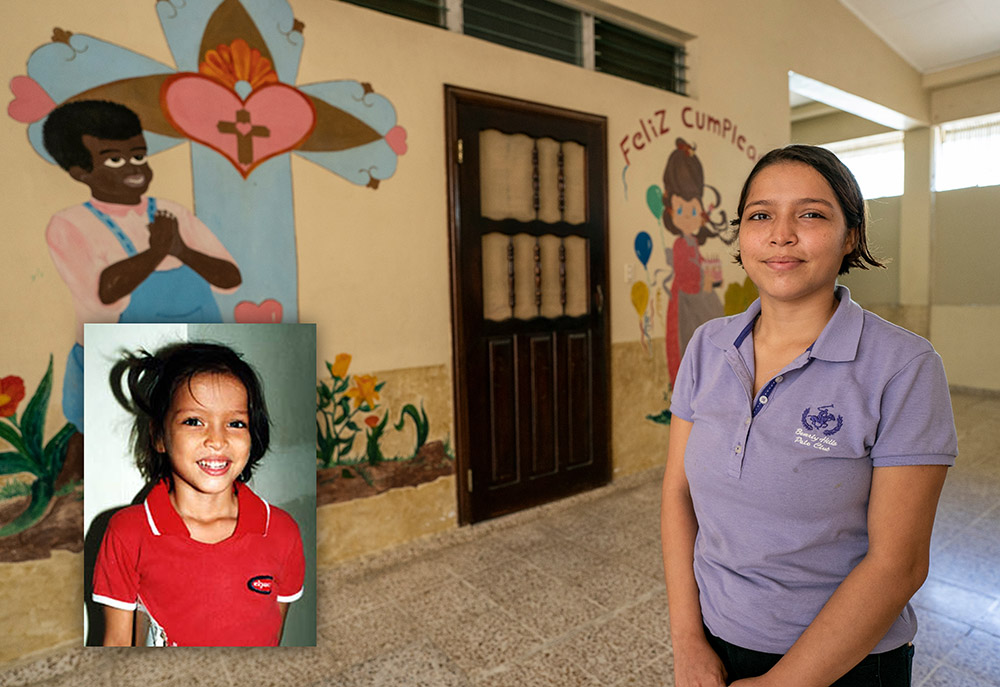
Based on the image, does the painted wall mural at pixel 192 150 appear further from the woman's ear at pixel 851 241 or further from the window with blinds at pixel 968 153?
the window with blinds at pixel 968 153

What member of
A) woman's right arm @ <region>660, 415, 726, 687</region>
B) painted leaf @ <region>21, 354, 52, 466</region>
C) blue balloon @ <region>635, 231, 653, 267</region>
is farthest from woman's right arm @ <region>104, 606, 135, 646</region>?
blue balloon @ <region>635, 231, 653, 267</region>

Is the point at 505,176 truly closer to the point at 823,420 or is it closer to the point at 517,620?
the point at 517,620

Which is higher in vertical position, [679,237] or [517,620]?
[679,237]

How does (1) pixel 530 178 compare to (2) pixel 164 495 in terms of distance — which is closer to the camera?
(2) pixel 164 495

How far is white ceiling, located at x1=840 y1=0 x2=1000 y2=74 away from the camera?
5414mm

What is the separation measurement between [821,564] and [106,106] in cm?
260

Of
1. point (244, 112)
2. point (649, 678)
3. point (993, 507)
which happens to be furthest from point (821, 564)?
point (993, 507)

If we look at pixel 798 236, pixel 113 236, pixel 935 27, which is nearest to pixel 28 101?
pixel 113 236

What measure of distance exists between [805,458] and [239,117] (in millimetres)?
2449

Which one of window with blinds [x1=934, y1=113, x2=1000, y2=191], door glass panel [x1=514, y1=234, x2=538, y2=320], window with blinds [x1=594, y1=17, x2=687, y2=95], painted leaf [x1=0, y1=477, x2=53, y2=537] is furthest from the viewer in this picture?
window with blinds [x1=934, y1=113, x2=1000, y2=191]

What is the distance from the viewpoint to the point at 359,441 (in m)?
2.88

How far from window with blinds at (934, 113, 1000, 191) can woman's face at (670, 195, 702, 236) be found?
4.63 metres

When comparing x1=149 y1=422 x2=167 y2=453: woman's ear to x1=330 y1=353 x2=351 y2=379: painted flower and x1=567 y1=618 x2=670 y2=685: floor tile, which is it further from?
x1=567 y1=618 x2=670 y2=685: floor tile

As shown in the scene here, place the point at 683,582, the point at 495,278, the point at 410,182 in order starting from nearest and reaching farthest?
the point at 683,582, the point at 410,182, the point at 495,278
